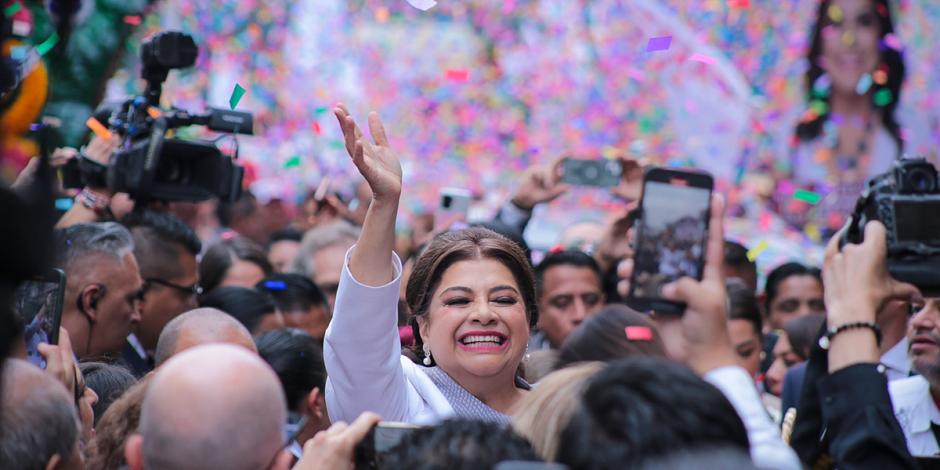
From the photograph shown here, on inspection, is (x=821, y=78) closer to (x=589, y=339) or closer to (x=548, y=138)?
(x=548, y=138)

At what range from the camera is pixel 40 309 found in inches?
138

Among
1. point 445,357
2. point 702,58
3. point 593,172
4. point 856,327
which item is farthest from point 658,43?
point 702,58

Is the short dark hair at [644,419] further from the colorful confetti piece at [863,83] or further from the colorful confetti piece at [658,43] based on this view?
the colorful confetti piece at [863,83]

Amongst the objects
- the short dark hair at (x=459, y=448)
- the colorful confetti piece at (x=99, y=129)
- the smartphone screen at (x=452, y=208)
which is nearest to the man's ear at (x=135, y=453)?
the short dark hair at (x=459, y=448)

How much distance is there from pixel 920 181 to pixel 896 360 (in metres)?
1.60

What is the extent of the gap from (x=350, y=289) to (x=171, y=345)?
1270 millimetres

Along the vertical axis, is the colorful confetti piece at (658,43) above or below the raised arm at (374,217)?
above

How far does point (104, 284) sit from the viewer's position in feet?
15.0

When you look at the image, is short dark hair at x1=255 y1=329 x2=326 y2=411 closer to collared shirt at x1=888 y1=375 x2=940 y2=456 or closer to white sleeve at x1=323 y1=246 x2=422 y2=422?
white sleeve at x1=323 y1=246 x2=422 y2=422

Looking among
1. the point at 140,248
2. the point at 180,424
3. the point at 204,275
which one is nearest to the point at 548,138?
the point at 204,275

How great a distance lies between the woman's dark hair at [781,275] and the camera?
22.4 feet

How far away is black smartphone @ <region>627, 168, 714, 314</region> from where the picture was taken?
9.12 ft

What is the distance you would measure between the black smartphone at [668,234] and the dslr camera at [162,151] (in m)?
2.29

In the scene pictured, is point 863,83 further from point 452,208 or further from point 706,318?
point 706,318
